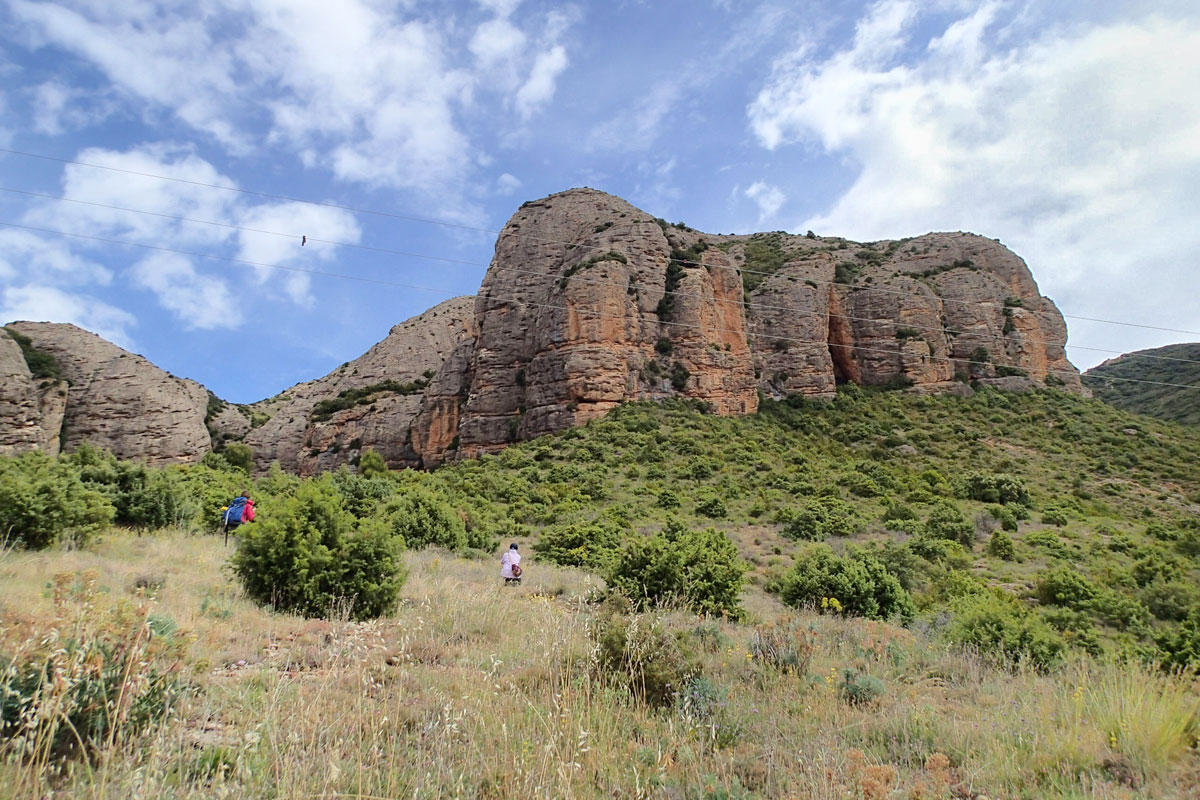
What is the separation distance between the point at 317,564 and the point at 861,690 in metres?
7.13

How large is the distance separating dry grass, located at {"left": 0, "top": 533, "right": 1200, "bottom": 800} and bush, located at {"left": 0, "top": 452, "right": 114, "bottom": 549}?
3.09 m

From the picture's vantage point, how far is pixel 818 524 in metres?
23.8

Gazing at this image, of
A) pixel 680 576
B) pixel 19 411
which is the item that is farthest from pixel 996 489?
pixel 19 411

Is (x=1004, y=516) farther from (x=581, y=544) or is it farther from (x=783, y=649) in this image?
(x=783, y=649)

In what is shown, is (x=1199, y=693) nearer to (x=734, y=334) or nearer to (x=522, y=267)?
(x=734, y=334)

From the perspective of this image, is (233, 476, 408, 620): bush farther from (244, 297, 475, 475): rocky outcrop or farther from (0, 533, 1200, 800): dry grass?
(244, 297, 475, 475): rocky outcrop

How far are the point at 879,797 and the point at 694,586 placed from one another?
7489 mm

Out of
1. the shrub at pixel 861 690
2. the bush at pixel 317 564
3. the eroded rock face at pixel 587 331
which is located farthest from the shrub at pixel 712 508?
the shrub at pixel 861 690

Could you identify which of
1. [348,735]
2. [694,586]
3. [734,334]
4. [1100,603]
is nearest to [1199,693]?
[694,586]

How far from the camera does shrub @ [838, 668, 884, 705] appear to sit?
6.18 meters

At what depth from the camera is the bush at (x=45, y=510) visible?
32.7 feet

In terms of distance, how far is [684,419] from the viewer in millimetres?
39500

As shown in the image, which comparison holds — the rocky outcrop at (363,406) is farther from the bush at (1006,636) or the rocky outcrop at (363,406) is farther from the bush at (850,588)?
the bush at (1006,636)

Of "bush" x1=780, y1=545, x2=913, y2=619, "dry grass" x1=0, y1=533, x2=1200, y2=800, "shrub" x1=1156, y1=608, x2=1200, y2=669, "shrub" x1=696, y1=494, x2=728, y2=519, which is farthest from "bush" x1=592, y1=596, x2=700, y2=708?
"shrub" x1=696, y1=494, x2=728, y2=519
